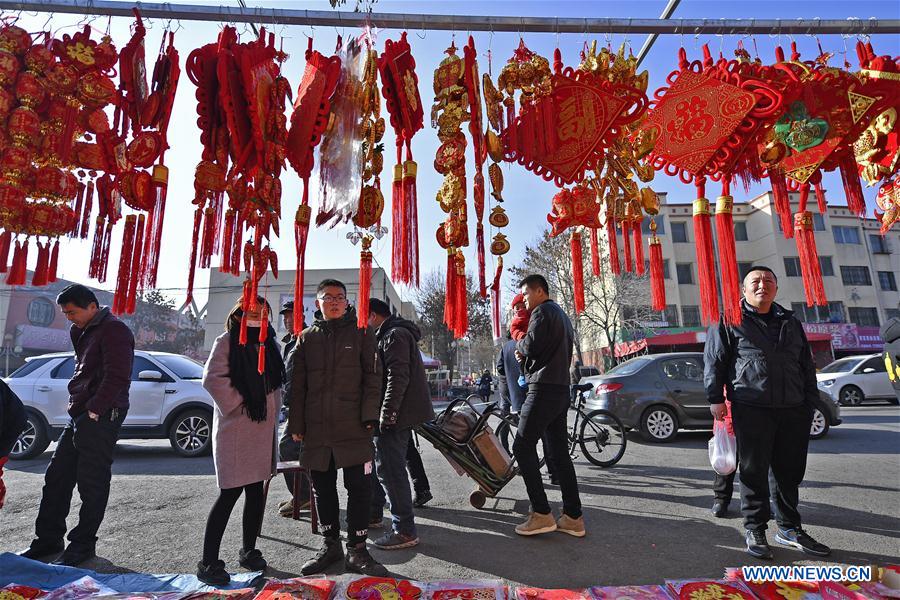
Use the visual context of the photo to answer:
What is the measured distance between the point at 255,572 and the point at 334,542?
0.51m

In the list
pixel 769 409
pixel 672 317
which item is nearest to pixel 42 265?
pixel 769 409

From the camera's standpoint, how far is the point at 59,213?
8.87 ft

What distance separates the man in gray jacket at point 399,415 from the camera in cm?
324

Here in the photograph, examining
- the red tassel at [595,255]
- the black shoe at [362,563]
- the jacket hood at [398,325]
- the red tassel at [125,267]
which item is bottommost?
the black shoe at [362,563]

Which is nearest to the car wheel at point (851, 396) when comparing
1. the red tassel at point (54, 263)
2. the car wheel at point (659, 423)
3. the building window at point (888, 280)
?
the car wheel at point (659, 423)

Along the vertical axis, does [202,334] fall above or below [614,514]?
above

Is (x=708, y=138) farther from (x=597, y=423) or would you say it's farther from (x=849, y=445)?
(x=849, y=445)

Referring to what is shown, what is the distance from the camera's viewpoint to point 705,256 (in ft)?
9.21

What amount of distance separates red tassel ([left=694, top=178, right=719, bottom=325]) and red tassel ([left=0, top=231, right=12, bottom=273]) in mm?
4214

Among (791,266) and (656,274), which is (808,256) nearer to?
(656,274)

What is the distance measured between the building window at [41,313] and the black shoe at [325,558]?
36853 mm

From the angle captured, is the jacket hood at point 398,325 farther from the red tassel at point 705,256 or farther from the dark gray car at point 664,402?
the dark gray car at point 664,402

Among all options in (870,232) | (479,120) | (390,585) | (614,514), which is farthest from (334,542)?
(870,232)

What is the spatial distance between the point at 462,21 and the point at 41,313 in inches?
1535
